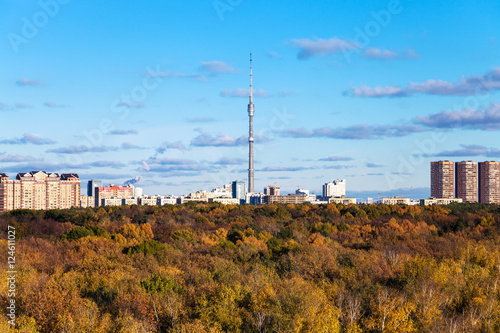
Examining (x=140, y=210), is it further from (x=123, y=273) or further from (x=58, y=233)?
(x=123, y=273)

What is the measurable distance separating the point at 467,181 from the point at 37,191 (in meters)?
127

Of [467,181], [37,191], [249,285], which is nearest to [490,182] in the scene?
[467,181]

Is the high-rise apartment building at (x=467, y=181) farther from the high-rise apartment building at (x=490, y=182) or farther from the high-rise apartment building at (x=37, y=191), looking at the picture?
the high-rise apartment building at (x=37, y=191)

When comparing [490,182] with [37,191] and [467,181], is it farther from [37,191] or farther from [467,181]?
[37,191]

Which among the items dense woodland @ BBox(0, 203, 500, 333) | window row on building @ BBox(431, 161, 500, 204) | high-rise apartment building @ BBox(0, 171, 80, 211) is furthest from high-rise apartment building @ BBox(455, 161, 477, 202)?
dense woodland @ BBox(0, 203, 500, 333)

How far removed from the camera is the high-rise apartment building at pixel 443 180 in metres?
191

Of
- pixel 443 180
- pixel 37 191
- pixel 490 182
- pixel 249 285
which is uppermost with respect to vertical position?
pixel 443 180

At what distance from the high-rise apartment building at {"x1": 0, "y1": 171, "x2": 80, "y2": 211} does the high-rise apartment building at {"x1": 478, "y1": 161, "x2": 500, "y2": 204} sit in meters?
122

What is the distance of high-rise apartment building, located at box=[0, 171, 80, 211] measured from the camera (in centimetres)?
14725

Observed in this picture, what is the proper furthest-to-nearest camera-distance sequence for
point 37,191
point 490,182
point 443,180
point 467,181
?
point 443,180 < point 467,181 < point 490,182 < point 37,191

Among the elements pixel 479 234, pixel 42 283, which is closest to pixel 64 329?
pixel 42 283

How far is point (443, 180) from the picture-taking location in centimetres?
19150

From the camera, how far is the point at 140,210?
3762 inches

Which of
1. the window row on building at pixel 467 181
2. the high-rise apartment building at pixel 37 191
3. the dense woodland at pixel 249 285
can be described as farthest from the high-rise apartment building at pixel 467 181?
the dense woodland at pixel 249 285
